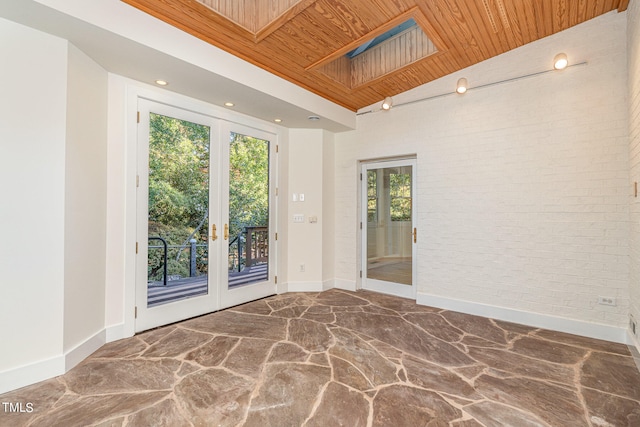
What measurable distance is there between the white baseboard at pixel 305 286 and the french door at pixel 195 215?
1.75 ft

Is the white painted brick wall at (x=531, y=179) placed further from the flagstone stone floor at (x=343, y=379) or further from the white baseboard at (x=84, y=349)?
the white baseboard at (x=84, y=349)

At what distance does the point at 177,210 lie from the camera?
3387mm

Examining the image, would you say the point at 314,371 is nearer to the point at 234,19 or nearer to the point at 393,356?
the point at 393,356

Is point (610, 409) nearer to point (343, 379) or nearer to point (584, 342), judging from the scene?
point (584, 342)

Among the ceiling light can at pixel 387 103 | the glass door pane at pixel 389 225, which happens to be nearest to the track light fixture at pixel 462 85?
the ceiling light can at pixel 387 103

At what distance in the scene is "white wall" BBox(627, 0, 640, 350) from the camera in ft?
8.00

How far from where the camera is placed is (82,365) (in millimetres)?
2414

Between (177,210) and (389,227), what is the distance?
Result: 3.15 meters

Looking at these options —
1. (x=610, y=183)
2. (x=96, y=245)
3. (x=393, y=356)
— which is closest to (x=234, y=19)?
(x=96, y=245)

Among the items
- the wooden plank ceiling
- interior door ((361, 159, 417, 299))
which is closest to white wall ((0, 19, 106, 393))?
the wooden plank ceiling

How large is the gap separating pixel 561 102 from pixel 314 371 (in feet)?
12.6

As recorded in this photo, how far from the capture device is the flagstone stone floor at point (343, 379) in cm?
182

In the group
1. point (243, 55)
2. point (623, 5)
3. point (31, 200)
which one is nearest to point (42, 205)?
point (31, 200)

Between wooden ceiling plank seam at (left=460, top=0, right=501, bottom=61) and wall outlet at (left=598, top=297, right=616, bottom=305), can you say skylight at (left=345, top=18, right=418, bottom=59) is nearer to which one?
wooden ceiling plank seam at (left=460, top=0, right=501, bottom=61)
